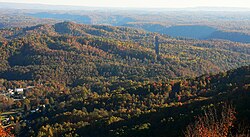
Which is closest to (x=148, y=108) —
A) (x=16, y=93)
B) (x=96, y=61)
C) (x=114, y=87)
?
(x=114, y=87)

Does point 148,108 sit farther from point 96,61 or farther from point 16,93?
point 96,61

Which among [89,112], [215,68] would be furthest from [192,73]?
[89,112]

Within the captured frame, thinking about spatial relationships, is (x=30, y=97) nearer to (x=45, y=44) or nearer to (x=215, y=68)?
(x=45, y=44)

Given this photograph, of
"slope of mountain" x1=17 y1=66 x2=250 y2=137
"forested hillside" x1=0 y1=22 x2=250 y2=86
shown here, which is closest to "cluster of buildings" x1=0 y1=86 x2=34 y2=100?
"forested hillside" x1=0 y1=22 x2=250 y2=86

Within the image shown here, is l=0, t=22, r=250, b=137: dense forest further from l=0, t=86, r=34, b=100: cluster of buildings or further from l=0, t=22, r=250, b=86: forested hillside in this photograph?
l=0, t=86, r=34, b=100: cluster of buildings

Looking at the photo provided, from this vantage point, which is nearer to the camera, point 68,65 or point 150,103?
point 150,103

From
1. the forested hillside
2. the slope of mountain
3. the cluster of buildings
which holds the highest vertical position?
the slope of mountain

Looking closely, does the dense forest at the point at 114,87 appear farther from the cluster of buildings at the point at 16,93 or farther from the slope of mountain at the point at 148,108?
the cluster of buildings at the point at 16,93

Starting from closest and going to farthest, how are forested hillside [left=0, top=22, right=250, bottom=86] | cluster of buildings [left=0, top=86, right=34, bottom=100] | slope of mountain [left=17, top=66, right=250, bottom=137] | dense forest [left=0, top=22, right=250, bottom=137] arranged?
slope of mountain [left=17, top=66, right=250, bottom=137] < dense forest [left=0, top=22, right=250, bottom=137] < cluster of buildings [left=0, top=86, right=34, bottom=100] < forested hillside [left=0, top=22, right=250, bottom=86]
